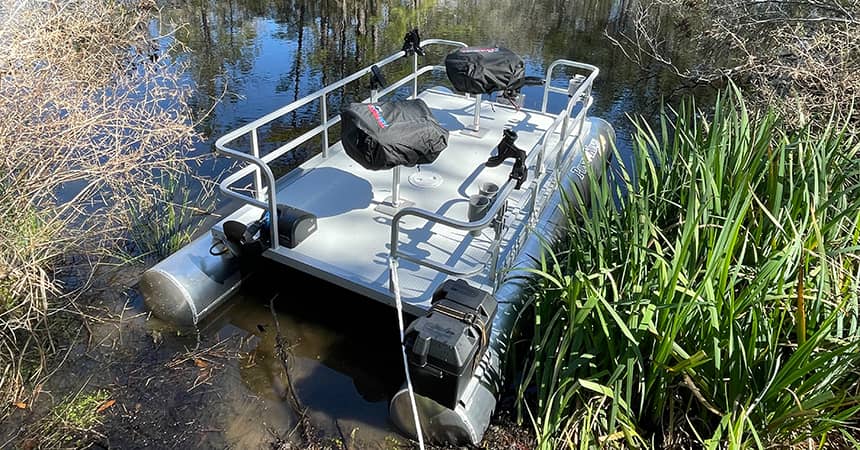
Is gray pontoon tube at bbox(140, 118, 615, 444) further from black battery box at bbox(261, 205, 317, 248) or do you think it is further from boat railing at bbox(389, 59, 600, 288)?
black battery box at bbox(261, 205, 317, 248)

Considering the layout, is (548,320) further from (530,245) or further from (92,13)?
(92,13)

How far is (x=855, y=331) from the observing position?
250cm

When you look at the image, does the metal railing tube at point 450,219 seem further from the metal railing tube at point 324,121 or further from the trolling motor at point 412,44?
the trolling motor at point 412,44

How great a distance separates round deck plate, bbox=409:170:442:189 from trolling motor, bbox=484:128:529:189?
2.08 ft

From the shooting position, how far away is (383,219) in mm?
4211

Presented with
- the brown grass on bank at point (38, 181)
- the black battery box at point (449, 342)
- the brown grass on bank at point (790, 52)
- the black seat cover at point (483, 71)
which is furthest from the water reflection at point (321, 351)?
the brown grass on bank at point (790, 52)

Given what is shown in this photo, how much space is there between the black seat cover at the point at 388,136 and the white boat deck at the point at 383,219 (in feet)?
1.95

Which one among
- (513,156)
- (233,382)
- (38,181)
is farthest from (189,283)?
(513,156)

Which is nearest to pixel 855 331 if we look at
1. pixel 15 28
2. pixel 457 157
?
pixel 457 157

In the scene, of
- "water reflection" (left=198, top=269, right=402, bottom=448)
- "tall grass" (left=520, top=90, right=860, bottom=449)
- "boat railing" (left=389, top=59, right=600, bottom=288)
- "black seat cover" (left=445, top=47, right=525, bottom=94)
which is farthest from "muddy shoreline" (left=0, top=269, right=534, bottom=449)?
"black seat cover" (left=445, top=47, right=525, bottom=94)

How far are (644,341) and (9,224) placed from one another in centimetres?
347

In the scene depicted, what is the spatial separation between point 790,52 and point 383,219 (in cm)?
477

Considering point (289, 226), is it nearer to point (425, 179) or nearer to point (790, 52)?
point (425, 179)

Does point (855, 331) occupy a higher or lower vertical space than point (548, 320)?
higher
